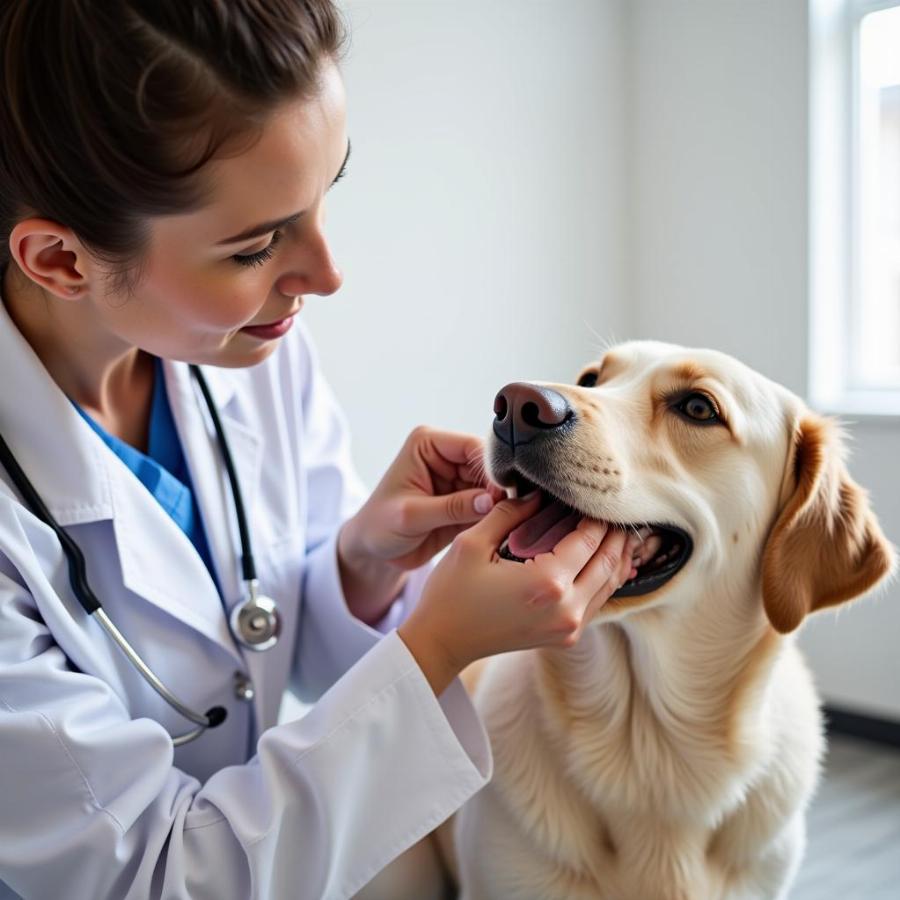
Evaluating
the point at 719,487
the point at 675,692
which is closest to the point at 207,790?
the point at 675,692

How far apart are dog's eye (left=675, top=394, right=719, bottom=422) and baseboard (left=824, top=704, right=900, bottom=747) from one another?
1899mm

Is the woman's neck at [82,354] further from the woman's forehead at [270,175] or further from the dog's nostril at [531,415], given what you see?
the dog's nostril at [531,415]

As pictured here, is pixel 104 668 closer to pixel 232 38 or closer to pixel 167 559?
pixel 167 559

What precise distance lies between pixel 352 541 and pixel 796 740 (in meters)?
0.67

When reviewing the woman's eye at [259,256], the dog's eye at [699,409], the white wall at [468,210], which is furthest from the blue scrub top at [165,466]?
the white wall at [468,210]

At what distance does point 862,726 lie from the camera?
2.88 m

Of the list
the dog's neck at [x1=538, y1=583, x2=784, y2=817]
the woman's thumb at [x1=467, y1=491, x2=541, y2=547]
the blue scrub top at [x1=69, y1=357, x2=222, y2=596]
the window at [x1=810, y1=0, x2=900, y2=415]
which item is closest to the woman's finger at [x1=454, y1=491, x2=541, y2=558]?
the woman's thumb at [x1=467, y1=491, x2=541, y2=547]

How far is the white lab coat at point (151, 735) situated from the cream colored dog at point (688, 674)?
193 millimetres

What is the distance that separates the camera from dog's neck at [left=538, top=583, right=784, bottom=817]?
48.9 inches

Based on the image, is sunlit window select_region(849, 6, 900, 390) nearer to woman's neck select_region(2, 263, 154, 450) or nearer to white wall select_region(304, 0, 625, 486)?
white wall select_region(304, 0, 625, 486)

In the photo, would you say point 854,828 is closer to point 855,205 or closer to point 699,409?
point 699,409

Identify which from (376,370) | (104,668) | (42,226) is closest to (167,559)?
(104,668)

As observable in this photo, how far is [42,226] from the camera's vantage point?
3.34 ft

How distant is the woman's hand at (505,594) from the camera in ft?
3.24
